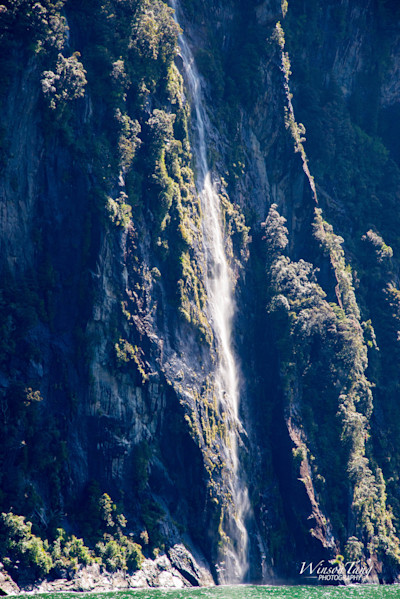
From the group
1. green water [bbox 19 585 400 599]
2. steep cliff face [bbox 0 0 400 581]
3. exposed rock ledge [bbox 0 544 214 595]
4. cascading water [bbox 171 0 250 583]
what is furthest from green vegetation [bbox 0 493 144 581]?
cascading water [bbox 171 0 250 583]

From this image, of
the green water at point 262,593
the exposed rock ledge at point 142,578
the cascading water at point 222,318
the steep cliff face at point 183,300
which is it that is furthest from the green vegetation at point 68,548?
the cascading water at point 222,318

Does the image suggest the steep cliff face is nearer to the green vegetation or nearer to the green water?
the green vegetation

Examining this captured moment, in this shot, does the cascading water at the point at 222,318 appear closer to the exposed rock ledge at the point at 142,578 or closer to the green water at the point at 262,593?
the exposed rock ledge at the point at 142,578

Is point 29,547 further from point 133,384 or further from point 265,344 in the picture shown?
point 265,344

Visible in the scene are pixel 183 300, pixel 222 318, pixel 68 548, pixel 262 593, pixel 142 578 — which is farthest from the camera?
pixel 222 318

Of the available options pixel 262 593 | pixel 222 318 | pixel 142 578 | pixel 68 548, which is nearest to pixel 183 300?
pixel 222 318

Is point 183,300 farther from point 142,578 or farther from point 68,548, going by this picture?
point 68,548
